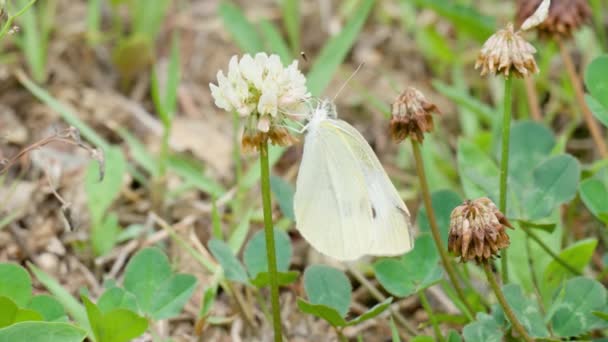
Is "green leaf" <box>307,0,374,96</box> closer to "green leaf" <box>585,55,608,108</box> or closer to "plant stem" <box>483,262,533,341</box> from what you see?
"green leaf" <box>585,55,608,108</box>

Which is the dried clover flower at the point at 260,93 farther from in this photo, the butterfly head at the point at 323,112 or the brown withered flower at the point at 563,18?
the brown withered flower at the point at 563,18

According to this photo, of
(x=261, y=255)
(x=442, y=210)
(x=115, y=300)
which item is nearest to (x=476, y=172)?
(x=442, y=210)

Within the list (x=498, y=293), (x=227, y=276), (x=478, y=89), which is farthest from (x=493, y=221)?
(x=478, y=89)

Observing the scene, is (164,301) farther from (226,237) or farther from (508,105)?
(508,105)

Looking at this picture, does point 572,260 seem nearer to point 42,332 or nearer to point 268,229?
point 268,229

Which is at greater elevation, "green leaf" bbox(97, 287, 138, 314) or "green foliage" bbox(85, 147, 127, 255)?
"green foliage" bbox(85, 147, 127, 255)

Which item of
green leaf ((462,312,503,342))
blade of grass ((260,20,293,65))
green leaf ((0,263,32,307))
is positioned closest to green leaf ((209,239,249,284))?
green leaf ((0,263,32,307))
